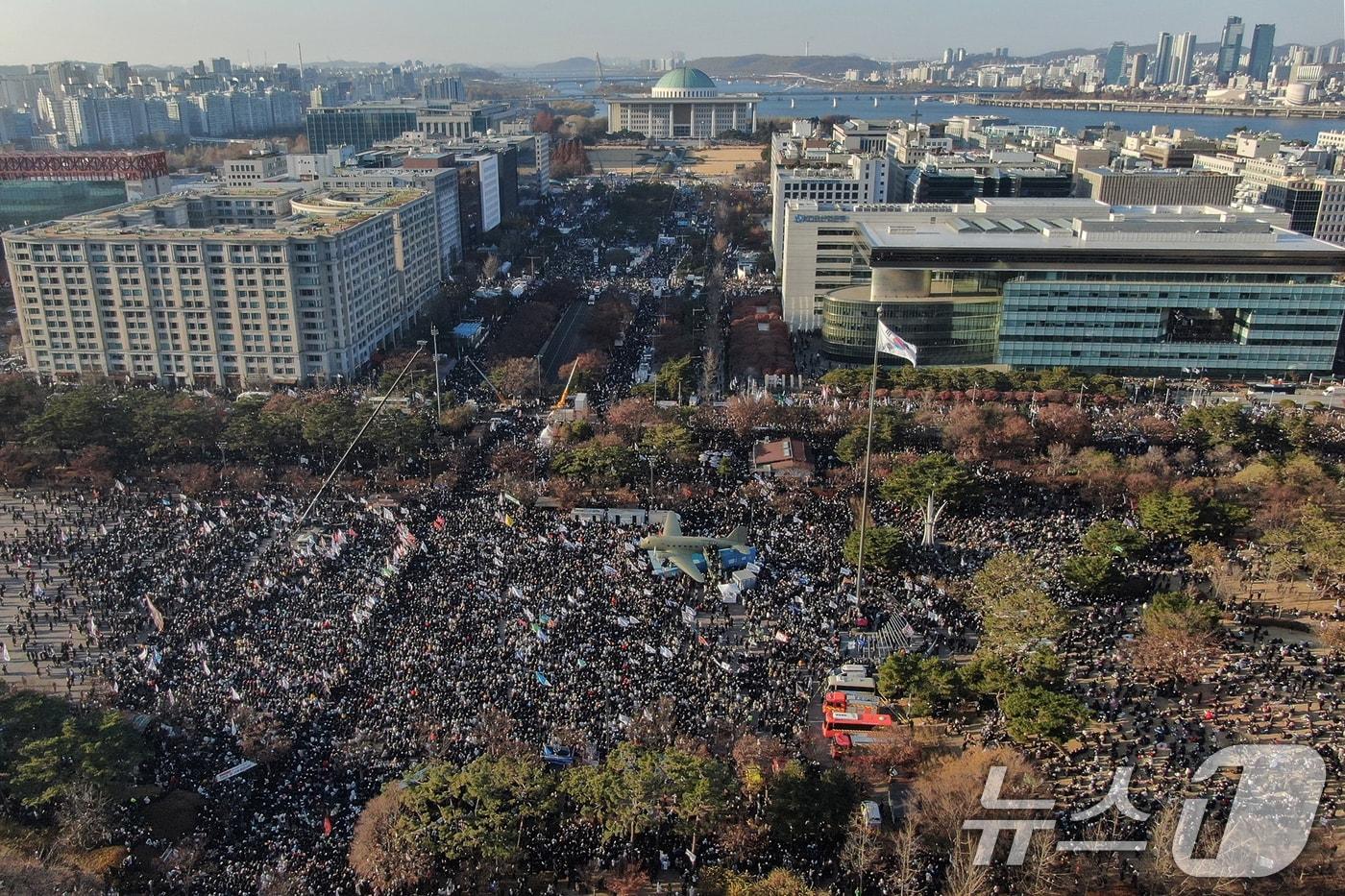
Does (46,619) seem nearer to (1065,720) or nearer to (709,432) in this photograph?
(709,432)

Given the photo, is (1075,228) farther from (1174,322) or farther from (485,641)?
(485,641)

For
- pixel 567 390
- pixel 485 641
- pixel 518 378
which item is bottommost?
pixel 485 641

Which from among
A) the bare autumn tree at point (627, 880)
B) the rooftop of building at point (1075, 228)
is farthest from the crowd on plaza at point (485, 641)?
the rooftop of building at point (1075, 228)

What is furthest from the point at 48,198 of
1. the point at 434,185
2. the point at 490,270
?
the point at 490,270

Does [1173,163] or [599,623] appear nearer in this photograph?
[599,623]

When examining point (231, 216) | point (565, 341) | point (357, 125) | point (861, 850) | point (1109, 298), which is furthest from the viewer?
point (357, 125)

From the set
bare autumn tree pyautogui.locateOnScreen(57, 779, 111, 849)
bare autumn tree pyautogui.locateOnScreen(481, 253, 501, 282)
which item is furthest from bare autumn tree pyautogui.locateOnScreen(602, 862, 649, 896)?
bare autumn tree pyautogui.locateOnScreen(481, 253, 501, 282)

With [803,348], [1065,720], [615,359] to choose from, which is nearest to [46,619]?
[1065,720]
